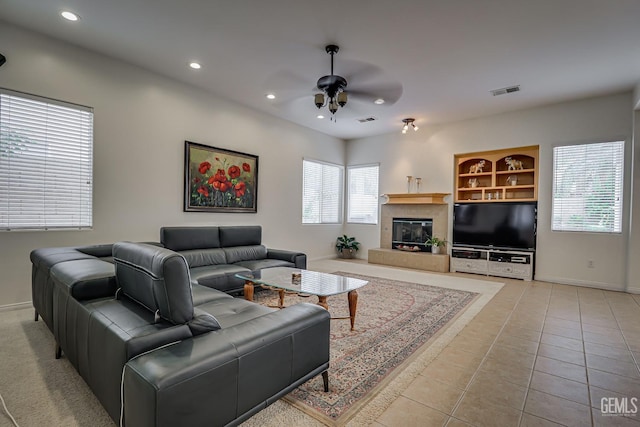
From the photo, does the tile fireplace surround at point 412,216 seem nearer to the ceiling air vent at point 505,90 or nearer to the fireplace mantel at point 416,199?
the fireplace mantel at point 416,199

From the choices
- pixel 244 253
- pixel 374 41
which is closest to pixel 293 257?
pixel 244 253

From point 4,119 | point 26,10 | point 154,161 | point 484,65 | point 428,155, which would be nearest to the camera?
point 26,10

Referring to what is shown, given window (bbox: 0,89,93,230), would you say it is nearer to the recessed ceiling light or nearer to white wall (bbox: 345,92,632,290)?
the recessed ceiling light

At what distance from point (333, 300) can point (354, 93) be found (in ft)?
9.94

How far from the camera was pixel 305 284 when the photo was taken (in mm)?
3168

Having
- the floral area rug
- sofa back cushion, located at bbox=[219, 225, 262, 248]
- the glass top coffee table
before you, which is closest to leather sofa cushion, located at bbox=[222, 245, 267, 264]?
sofa back cushion, located at bbox=[219, 225, 262, 248]

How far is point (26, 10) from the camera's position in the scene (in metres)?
3.04

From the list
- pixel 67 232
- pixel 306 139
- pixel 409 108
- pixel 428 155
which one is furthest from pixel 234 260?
pixel 428 155

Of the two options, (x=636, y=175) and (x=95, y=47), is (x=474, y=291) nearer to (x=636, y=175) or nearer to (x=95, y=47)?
(x=636, y=175)

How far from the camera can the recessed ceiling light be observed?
10.0 ft

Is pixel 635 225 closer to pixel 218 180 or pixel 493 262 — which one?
pixel 493 262

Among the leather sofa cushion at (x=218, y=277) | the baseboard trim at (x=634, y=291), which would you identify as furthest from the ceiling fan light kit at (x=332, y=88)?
the baseboard trim at (x=634, y=291)

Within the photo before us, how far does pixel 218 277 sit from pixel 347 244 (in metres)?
4.56

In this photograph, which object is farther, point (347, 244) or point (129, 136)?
point (347, 244)
